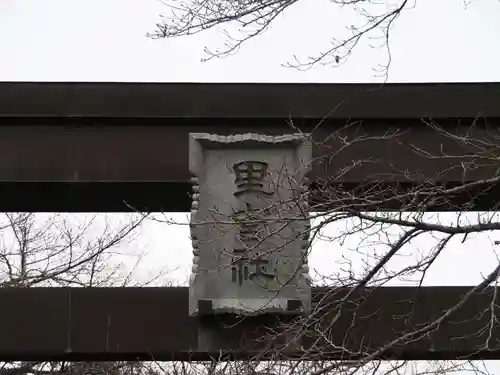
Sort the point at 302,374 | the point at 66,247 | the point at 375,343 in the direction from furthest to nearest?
the point at 66,247 → the point at 375,343 → the point at 302,374

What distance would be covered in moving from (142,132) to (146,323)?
1.14m

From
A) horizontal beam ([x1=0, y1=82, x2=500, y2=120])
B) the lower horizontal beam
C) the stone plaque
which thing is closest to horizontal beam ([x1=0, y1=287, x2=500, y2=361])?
the stone plaque

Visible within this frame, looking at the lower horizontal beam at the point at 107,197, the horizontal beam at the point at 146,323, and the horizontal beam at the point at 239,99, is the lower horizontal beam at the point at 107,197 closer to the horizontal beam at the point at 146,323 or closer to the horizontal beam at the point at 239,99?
the horizontal beam at the point at 239,99

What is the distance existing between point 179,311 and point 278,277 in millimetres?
599

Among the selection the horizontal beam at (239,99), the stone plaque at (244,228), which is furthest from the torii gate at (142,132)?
the stone plaque at (244,228)

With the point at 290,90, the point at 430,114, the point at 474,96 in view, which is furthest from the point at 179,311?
the point at 474,96

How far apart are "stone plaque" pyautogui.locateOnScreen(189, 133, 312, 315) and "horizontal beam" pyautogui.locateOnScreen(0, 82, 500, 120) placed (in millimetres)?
231

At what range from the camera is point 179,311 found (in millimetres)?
4070

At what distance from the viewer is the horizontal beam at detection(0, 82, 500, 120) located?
427cm

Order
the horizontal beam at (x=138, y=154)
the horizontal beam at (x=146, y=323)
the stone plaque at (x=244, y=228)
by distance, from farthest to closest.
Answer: the horizontal beam at (x=138, y=154)
the horizontal beam at (x=146, y=323)
the stone plaque at (x=244, y=228)

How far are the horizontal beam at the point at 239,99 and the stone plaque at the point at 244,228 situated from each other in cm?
23

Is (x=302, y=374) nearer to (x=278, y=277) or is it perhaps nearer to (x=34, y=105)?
(x=278, y=277)

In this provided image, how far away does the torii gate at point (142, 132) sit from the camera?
4082 mm

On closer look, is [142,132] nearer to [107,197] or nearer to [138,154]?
[138,154]
